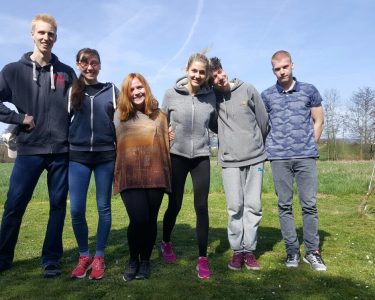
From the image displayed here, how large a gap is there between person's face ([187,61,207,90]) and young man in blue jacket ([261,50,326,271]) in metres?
0.98

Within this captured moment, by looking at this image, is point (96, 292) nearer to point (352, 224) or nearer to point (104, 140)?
point (104, 140)

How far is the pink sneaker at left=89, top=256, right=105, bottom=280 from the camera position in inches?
157

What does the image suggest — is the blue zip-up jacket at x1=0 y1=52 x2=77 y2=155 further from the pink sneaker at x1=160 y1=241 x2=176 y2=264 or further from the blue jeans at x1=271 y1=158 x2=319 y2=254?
the blue jeans at x1=271 y1=158 x2=319 y2=254

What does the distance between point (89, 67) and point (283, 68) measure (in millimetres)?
2192

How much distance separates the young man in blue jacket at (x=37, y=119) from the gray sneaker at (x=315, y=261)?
2.89m

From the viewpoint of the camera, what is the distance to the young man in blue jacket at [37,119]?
13.2 ft

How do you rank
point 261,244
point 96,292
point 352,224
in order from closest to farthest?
point 96,292 < point 261,244 < point 352,224

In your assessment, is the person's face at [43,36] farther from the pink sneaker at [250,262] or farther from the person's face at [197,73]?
the pink sneaker at [250,262]

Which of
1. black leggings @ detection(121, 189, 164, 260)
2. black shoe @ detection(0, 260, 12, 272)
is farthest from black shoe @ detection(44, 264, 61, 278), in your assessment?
black leggings @ detection(121, 189, 164, 260)

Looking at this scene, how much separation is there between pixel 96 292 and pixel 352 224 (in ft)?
18.3

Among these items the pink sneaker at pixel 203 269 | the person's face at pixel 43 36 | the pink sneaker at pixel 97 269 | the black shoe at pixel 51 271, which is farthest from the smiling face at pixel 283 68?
the black shoe at pixel 51 271

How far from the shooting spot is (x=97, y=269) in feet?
13.3

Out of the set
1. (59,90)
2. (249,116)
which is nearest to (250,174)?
(249,116)

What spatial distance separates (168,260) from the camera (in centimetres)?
462
